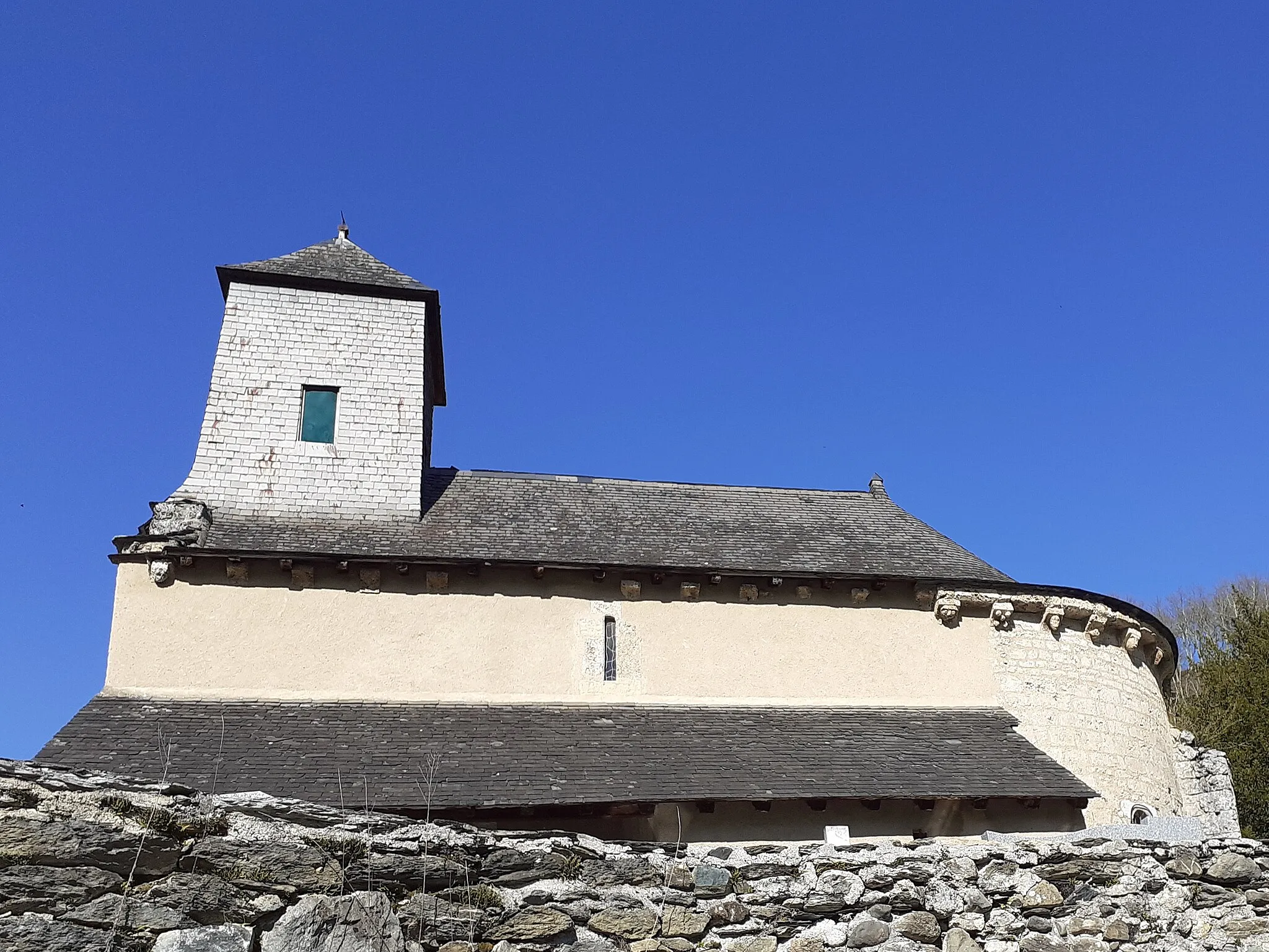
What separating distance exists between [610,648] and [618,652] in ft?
0.39

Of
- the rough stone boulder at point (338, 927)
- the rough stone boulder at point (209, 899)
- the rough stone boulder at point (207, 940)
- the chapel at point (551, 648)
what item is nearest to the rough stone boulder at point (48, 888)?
the rough stone boulder at point (209, 899)

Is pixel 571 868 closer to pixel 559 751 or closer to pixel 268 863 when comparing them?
pixel 268 863

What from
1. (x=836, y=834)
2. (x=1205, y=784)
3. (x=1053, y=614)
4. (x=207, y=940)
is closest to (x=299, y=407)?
(x=836, y=834)

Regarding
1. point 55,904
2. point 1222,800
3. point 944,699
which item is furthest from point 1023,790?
point 55,904

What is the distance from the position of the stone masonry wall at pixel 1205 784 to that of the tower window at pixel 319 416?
13074 mm

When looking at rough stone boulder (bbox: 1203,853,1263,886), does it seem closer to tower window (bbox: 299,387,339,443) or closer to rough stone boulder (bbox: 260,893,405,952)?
rough stone boulder (bbox: 260,893,405,952)

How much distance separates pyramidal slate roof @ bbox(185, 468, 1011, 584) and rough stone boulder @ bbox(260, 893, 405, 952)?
827 cm

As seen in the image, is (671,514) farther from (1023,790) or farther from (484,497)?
(1023,790)

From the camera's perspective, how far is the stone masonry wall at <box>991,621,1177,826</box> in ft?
44.0

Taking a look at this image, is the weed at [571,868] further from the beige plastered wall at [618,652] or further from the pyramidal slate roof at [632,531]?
the pyramidal slate roof at [632,531]

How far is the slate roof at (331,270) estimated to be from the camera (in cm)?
1612

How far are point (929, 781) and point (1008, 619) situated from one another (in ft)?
11.2

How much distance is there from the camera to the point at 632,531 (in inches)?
592

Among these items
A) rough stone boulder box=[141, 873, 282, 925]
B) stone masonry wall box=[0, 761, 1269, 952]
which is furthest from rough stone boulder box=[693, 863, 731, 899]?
rough stone boulder box=[141, 873, 282, 925]
